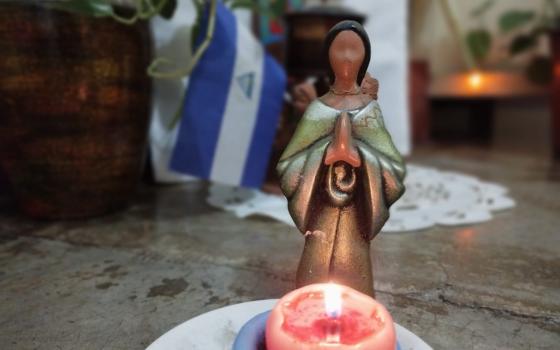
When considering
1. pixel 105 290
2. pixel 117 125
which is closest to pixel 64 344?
pixel 105 290

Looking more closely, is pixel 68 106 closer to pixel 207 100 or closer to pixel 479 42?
pixel 207 100

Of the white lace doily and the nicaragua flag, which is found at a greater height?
the nicaragua flag

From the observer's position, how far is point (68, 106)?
3.62 feet

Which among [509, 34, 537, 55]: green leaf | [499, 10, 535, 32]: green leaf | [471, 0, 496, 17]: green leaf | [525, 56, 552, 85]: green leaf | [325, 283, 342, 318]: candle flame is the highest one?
[471, 0, 496, 17]: green leaf

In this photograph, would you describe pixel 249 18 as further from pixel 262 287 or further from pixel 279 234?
pixel 262 287

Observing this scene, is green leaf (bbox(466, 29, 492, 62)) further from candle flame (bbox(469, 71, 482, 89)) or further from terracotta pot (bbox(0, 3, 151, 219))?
terracotta pot (bbox(0, 3, 151, 219))

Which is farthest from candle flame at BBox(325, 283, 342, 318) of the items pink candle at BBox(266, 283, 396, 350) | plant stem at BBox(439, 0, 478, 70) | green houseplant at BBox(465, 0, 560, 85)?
green houseplant at BBox(465, 0, 560, 85)

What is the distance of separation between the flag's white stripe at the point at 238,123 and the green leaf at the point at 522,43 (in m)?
1.75

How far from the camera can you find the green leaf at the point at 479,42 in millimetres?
2584

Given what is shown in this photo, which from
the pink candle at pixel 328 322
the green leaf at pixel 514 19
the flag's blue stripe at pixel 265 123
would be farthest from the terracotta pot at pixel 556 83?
the pink candle at pixel 328 322

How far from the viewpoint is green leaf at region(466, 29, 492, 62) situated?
102 inches

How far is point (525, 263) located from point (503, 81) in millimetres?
2030

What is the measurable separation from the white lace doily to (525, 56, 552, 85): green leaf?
1263 mm

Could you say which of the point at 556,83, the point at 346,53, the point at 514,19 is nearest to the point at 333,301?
the point at 346,53
